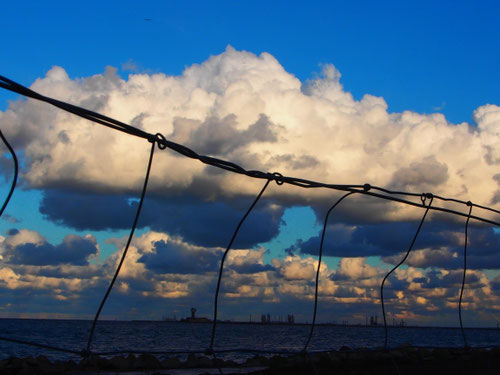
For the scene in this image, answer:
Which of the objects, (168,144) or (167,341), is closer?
(168,144)

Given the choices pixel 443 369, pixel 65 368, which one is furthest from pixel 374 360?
pixel 65 368

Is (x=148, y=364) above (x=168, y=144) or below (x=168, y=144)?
below

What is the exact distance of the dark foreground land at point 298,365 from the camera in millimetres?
4027

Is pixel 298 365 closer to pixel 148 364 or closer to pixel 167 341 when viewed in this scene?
pixel 148 364

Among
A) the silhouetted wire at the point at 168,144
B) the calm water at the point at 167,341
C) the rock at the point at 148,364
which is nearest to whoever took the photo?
the silhouetted wire at the point at 168,144

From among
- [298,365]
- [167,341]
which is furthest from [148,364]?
[167,341]

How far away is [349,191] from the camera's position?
194 inches

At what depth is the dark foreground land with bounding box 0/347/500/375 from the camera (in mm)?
4027

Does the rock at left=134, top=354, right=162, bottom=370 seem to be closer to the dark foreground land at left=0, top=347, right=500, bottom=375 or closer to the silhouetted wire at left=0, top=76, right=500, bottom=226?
the dark foreground land at left=0, top=347, right=500, bottom=375

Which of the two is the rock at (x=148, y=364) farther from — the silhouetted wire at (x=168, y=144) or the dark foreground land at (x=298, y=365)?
the silhouetted wire at (x=168, y=144)

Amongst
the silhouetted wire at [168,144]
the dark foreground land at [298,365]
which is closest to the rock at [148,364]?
the dark foreground land at [298,365]

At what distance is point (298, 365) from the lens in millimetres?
4324

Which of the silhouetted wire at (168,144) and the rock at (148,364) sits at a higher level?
the silhouetted wire at (168,144)

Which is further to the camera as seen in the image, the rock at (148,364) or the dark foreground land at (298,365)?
the rock at (148,364)
